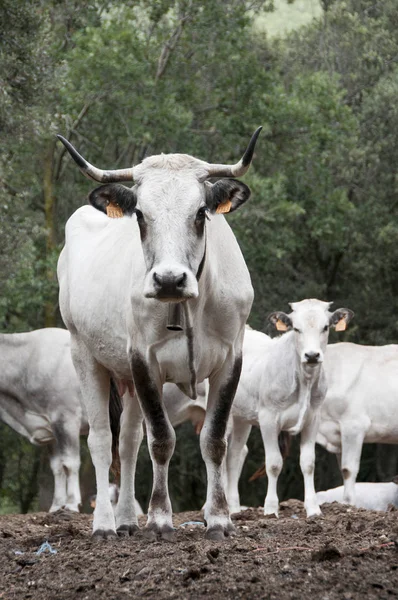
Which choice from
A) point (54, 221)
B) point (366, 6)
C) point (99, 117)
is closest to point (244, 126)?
point (99, 117)

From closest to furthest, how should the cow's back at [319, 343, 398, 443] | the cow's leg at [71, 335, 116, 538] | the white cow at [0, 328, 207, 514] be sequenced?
the cow's leg at [71, 335, 116, 538] → the white cow at [0, 328, 207, 514] → the cow's back at [319, 343, 398, 443]

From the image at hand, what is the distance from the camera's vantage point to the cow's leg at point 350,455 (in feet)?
51.9

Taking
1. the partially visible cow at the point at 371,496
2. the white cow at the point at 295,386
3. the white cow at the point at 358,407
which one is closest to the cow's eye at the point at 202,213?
the white cow at the point at 295,386

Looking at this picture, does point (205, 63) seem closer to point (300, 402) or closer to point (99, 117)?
point (99, 117)

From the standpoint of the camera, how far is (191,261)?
7301 millimetres

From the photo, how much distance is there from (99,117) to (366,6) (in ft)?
33.1

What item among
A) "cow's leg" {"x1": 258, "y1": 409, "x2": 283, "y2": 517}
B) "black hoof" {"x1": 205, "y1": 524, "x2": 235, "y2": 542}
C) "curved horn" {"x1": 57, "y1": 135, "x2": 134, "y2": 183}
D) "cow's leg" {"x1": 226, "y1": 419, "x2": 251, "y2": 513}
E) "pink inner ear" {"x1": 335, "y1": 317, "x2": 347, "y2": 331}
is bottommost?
"cow's leg" {"x1": 226, "y1": 419, "x2": 251, "y2": 513}

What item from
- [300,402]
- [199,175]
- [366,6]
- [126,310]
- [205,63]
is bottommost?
[300,402]

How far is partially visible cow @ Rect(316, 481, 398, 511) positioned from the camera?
17062mm

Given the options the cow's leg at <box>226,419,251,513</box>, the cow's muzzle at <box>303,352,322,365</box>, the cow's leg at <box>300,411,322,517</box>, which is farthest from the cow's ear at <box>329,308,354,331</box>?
the cow's leg at <box>226,419,251,513</box>

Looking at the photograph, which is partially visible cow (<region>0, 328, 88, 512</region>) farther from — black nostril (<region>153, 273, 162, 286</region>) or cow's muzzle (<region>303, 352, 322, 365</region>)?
black nostril (<region>153, 273, 162, 286</region>)

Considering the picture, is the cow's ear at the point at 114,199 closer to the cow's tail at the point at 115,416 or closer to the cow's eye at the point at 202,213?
the cow's eye at the point at 202,213

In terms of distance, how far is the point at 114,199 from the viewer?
8.00 metres

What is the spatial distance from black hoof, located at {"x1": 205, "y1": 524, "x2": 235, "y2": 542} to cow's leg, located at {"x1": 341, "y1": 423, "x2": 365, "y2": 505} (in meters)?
8.10
